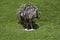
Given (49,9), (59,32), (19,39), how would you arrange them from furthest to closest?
1. (49,9)
2. (59,32)
3. (19,39)

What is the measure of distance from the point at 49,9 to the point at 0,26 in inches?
180

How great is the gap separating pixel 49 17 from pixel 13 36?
3966 millimetres

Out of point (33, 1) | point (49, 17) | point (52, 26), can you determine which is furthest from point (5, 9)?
point (52, 26)

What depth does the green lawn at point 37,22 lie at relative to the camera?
12.2m

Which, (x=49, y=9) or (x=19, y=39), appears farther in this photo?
(x=49, y=9)

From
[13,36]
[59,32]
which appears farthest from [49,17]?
[13,36]

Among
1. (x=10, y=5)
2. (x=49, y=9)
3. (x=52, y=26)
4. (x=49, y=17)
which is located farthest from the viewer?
(x=10, y=5)

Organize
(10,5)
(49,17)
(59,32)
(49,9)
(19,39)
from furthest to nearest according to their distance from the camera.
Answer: (10,5)
(49,9)
(49,17)
(59,32)
(19,39)

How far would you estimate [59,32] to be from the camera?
12.7 metres

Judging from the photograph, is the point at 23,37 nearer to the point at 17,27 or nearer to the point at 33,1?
the point at 17,27

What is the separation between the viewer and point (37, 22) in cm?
1456

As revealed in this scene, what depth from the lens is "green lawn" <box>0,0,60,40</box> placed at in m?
12.2

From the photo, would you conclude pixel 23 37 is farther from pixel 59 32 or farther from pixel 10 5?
pixel 10 5

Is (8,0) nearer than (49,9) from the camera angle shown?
No
